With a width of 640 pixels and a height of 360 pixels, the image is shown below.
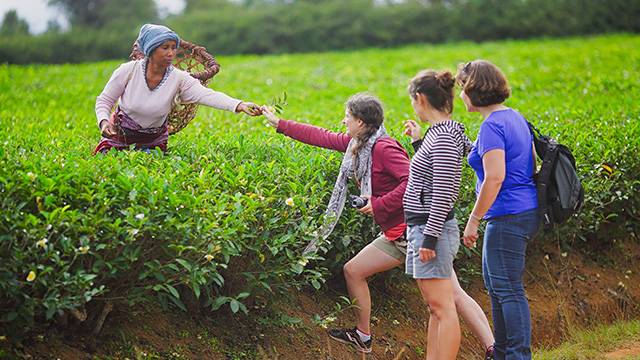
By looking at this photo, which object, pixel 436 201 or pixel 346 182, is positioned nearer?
pixel 436 201

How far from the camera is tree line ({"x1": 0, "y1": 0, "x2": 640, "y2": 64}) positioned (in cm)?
2450

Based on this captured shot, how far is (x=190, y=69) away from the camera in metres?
6.24

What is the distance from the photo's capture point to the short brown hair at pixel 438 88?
438 centimetres

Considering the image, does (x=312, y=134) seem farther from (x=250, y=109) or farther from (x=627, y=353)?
(x=627, y=353)

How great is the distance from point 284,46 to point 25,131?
1871 cm

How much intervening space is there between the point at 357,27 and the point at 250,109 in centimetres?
2096

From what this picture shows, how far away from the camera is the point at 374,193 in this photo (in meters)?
4.80

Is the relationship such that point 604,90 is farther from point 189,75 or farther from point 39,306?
point 39,306

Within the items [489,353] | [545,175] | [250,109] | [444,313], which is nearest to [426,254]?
[444,313]

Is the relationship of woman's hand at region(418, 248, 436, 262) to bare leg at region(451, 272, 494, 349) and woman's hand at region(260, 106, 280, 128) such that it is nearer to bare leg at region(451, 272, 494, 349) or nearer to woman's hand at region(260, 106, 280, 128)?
bare leg at region(451, 272, 494, 349)

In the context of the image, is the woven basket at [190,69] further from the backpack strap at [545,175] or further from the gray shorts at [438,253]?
the backpack strap at [545,175]

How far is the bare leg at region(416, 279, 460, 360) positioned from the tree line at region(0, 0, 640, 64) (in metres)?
21.2

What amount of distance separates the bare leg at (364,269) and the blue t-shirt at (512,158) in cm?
69

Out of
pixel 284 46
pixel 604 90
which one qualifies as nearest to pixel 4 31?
pixel 284 46
